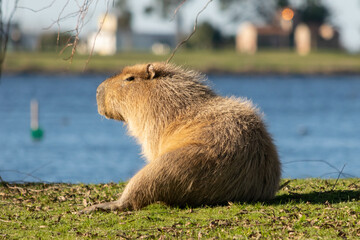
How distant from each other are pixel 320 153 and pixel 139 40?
408ft

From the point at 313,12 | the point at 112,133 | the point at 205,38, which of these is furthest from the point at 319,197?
the point at 313,12

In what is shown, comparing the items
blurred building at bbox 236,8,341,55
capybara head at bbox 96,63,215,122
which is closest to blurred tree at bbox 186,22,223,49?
blurred building at bbox 236,8,341,55

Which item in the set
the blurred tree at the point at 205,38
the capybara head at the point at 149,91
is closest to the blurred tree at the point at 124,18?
the blurred tree at the point at 205,38

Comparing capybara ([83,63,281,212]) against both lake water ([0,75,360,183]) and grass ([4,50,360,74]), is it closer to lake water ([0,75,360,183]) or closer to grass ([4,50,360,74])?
lake water ([0,75,360,183])

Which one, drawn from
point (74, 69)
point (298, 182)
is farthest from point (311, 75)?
point (298, 182)

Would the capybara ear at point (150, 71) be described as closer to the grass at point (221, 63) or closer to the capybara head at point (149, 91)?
the capybara head at point (149, 91)

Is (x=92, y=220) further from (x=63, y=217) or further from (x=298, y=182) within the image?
(x=298, y=182)

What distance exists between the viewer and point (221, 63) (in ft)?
302

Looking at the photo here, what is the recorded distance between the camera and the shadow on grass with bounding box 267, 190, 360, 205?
7082 millimetres

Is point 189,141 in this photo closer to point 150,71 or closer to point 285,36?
point 150,71

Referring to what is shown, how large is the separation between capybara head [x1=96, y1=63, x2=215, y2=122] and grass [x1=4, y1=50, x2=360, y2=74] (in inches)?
2950

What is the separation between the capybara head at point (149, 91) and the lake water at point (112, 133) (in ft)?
1.46

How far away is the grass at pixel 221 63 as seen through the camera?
87250 millimetres

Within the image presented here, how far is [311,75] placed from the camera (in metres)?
93.2
